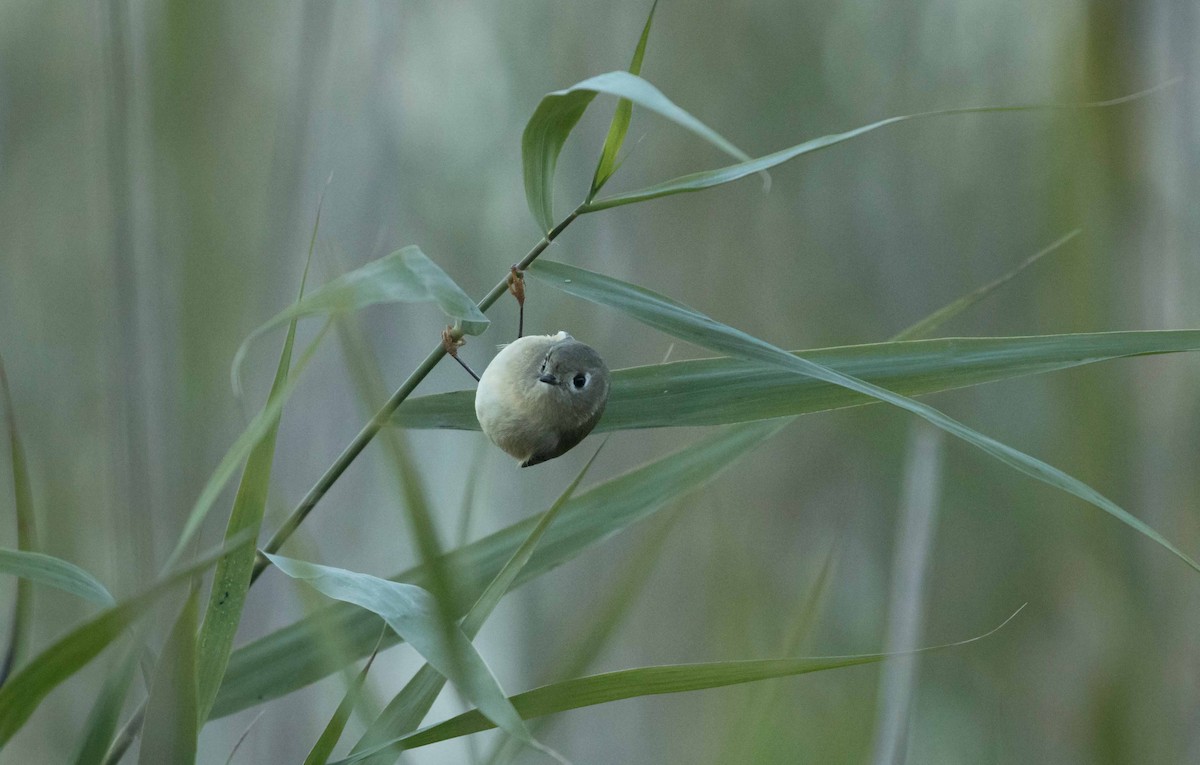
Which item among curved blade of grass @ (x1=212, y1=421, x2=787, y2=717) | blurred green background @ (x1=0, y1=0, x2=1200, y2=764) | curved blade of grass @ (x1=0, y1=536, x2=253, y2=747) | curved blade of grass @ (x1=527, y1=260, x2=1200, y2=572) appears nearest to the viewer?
curved blade of grass @ (x1=0, y1=536, x2=253, y2=747)

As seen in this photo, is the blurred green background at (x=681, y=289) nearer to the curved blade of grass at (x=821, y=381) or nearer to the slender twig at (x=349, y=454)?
the curved blade of grass at (x=821, y=381)

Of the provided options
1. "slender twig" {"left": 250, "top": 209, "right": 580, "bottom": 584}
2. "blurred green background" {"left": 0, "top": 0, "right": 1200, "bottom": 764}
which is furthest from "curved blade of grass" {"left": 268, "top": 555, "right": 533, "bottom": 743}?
"blurred green background" {"left": 0, "top": 0, "right": 1200, "bottom": 764}

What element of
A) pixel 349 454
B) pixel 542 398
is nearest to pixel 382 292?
pixel 349 454

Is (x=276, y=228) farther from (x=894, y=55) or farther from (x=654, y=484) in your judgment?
(x=894, y=55)

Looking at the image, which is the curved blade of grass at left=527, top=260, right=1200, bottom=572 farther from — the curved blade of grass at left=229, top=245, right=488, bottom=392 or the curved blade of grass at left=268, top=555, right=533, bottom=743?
the curved blade of grass at left=268, top=555, right=533, bottom=743

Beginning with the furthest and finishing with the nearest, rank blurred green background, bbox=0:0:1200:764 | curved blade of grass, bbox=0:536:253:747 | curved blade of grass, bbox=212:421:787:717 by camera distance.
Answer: blurred green background, bbox=0:0:1200:764 < curved blade of grass, bbox=212:421:787:717 < curved blade of grass, bbox=0:536:253:747

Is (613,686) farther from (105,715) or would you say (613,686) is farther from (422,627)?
(105,715)

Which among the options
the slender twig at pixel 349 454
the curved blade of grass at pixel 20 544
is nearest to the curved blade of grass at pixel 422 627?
the slender twig at pixel 349 454
